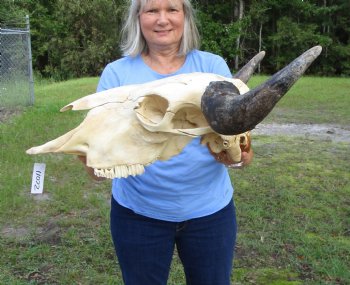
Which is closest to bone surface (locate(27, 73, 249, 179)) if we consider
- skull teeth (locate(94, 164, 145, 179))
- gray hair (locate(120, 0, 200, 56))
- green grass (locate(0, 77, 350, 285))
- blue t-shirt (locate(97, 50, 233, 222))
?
skull teeth (locate(94, 164, 145, 179))

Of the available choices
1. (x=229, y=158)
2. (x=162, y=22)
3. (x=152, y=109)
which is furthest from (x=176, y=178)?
(x=162, y=22)

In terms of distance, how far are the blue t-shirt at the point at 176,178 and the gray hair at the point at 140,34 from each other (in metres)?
0.04

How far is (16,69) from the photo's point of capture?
10773 mm

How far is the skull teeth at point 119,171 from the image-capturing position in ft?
5.46

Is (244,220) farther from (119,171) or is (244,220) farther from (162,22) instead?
(119,171)

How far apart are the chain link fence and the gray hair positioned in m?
8.71

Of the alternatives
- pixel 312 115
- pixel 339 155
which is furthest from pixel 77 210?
pixel 312 115

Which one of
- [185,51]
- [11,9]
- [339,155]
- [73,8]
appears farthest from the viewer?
[73,8]

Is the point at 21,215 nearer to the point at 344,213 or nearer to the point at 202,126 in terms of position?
the point at 344,213

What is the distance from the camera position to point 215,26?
28.8 m

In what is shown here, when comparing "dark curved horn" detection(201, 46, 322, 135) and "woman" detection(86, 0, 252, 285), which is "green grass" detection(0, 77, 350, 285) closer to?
"woman" detection(86, 0, 252, 285)

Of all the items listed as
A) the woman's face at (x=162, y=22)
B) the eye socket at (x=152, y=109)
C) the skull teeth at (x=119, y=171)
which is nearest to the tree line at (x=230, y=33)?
Result: the woman's face at (x=162, y=22)

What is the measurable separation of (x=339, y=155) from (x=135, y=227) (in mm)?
5065

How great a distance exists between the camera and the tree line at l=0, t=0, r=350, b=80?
2789cm
